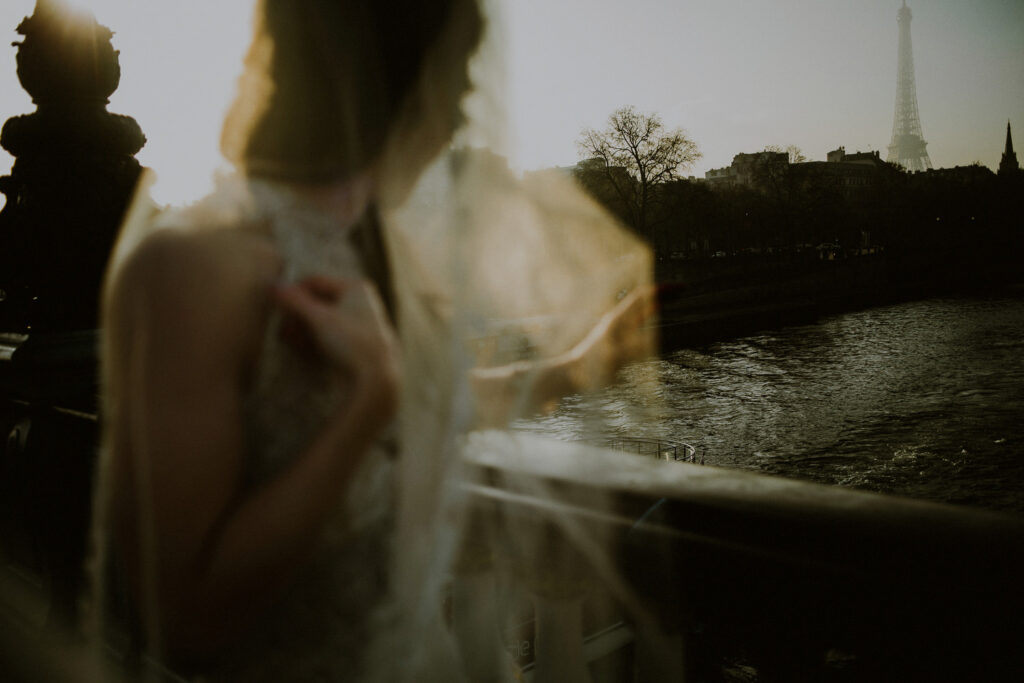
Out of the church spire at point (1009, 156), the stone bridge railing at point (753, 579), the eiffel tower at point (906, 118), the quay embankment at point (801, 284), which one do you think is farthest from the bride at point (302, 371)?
the church spire at point (1009, 156)

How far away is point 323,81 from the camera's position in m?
0.81

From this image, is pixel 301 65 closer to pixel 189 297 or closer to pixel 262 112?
pixel 262 112

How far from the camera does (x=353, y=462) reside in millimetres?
734

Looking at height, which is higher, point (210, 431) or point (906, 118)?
point (906, 118)

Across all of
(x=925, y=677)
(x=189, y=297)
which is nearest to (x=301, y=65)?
(x=189, y=297)

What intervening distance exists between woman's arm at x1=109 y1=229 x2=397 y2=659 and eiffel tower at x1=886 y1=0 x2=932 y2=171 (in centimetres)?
11286

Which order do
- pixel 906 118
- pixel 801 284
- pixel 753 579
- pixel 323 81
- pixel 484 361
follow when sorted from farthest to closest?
pixel 906 118 < pixel 801 284 < pixel 484 361 < pixel 753 579 < pixel 323 81

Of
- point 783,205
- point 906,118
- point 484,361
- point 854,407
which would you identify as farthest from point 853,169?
point 484,361

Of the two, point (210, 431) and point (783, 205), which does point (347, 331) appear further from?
point (783, 205)

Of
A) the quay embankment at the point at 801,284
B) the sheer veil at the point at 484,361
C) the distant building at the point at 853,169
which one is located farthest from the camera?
the distant building at the point at 853,169

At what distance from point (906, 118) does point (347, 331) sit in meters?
133

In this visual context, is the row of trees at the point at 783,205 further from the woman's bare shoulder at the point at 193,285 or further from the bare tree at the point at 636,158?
the woman's bare shoulder at the point at 193,285

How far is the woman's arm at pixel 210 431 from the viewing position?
0.66 m

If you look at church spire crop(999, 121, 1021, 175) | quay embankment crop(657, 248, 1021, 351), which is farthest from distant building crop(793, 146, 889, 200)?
church spire crop(999, 121, 1021, 175)
